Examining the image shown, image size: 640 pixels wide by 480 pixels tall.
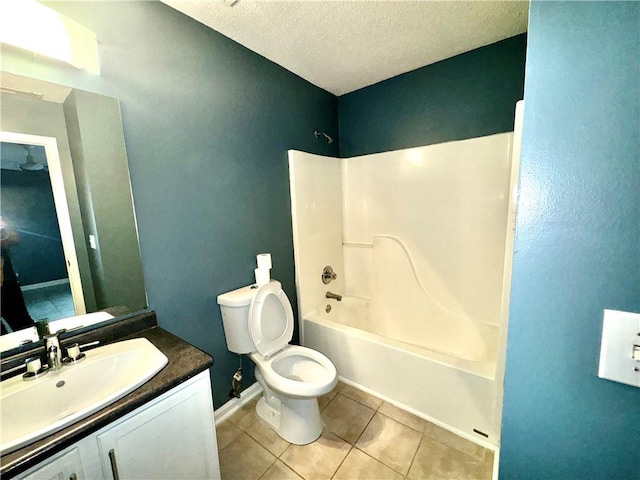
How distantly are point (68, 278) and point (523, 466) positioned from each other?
1.66 metres

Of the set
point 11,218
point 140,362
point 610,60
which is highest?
point 610,60

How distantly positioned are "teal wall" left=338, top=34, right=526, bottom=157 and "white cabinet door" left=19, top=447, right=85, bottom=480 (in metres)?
2.53

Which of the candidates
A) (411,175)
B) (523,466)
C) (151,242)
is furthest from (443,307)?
(151,242)

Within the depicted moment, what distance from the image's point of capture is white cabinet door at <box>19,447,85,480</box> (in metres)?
0.67

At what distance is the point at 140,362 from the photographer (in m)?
1.02

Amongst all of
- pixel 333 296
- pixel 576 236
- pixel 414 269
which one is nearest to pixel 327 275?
pixel 333 296

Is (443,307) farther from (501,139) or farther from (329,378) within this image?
(501,139)

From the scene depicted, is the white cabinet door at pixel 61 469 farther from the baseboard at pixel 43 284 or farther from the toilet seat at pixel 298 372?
→ the toilet seat at pixel 298 372

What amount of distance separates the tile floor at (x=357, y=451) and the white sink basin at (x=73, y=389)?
829mm

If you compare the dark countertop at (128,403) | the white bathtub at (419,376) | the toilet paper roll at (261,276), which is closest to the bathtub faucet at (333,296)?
the white bathtub at (419,376)

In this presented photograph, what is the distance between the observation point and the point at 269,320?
5.49 ft

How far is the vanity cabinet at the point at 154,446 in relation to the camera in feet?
2.41

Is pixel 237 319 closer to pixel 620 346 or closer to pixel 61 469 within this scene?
pixel 61 469

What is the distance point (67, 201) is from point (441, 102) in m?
2.43
